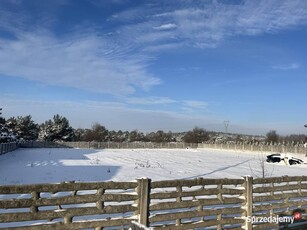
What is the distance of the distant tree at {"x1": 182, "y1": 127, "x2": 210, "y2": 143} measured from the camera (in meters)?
130

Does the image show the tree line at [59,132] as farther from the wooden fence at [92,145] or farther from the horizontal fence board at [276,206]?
the horizontal fence board at [276,206]

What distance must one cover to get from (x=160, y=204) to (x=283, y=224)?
155 inches

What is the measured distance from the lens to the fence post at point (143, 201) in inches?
271

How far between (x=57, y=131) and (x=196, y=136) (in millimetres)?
51794

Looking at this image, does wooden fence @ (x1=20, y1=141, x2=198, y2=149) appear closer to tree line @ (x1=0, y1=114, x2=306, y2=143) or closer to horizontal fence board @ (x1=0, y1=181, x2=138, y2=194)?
tree line @ (x1=0, y1=114, x2=306, y2=143)

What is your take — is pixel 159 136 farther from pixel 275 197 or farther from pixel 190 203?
pixel 190 203

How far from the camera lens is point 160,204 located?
7176 millimetres

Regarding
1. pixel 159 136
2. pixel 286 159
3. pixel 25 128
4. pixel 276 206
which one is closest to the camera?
pixel 276 206

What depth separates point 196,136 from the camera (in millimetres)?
130750

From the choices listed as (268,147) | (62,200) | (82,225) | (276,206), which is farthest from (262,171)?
(268,147)

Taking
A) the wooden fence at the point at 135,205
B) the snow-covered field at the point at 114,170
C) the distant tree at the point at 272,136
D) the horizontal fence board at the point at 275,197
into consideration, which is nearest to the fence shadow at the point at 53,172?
the snow-covered field at the point at 114,170

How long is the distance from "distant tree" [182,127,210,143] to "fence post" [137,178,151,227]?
123347mm

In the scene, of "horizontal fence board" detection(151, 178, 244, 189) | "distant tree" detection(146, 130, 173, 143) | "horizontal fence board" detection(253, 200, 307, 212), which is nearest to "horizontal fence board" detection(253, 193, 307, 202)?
"horizontal fence board" detection(253, 200, 307, 212)

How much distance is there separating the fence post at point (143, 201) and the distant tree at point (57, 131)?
97.6m
